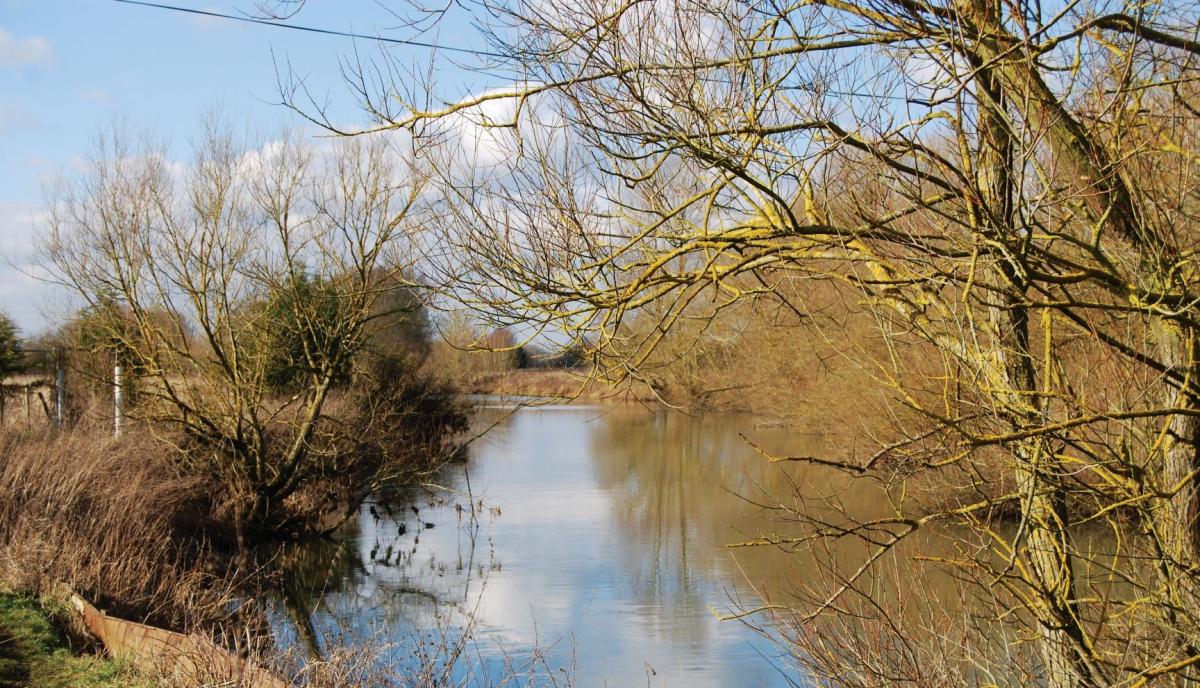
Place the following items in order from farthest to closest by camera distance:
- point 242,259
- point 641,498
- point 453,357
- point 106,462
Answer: point 453,357
point 641,498
point 242,259
point 106,462

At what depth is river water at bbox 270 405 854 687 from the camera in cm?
903

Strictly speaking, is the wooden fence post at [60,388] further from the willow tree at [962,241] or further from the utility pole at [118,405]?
the willow tree at [962,241]

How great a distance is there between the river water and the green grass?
4.59ft

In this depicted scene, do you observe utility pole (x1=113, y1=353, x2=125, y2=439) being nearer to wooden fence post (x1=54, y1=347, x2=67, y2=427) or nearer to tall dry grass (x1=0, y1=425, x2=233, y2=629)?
tall dry grass (x1=0, y1=425, x2=233, y2=629)

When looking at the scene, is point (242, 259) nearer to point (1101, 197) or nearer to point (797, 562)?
point (797, 562)

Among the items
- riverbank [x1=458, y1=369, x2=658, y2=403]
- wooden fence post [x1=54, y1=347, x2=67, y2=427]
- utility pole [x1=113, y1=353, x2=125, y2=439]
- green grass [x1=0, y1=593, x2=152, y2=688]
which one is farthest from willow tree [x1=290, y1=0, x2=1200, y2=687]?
wooden fence post [x1=54, y1=347, x2=67, y2=427]

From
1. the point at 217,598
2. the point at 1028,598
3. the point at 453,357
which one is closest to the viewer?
the point at 1028,598

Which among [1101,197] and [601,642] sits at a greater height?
[1101,197]

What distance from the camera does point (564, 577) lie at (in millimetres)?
12453

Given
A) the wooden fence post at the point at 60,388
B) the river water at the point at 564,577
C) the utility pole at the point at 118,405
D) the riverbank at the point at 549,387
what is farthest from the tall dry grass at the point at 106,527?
the riverbank at the point at 549,387

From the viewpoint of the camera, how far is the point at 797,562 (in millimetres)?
11383

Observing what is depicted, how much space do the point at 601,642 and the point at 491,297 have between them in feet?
16.9

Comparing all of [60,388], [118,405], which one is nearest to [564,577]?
[118,405]

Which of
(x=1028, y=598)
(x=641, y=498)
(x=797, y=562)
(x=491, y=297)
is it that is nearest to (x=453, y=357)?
(x=641, y=498)
